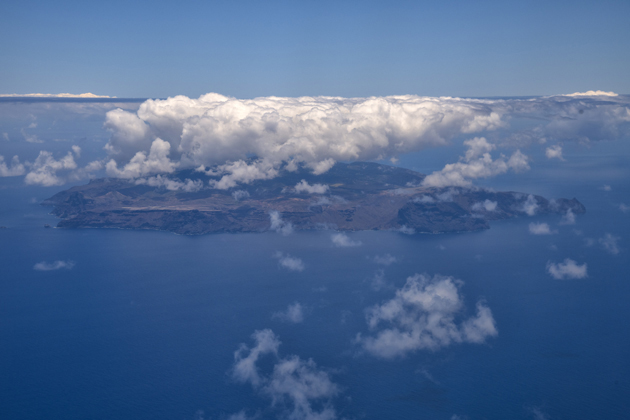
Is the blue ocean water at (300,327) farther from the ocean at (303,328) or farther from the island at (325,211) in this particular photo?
the island at (325,211)

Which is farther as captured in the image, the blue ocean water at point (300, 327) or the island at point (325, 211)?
the island at point (325, 211)

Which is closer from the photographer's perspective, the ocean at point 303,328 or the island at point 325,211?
the ocean at point 303,328

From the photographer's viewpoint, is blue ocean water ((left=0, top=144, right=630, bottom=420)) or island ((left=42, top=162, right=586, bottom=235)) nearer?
blue ocean water ((left=0, top=144, right=630, bottom=420))

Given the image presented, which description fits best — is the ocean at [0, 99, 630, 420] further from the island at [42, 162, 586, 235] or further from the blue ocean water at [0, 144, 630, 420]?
the island at [42, 162, 586, 235]

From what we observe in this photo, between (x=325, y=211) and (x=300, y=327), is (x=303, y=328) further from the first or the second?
(x=325, y=211)

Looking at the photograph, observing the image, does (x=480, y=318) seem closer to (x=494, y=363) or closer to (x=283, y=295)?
(x=494, y=363)

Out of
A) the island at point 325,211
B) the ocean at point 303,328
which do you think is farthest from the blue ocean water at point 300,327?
the island at point 325,211

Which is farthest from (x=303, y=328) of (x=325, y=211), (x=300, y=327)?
(x=325, y=211)

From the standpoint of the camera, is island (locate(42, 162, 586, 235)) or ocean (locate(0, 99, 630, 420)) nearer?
ocean (locate(0, 99, 630, 420))

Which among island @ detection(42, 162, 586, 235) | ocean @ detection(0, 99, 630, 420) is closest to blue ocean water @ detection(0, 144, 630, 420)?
ocean @ detection(0, 99, 630, 420)
